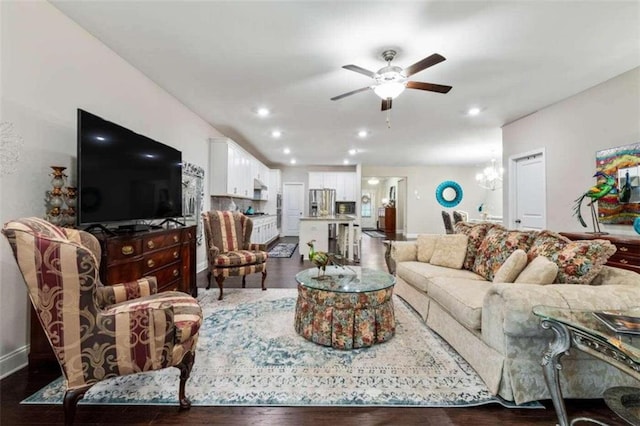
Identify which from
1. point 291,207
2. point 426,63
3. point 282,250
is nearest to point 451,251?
point 426,63

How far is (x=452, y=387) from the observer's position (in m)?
1.72

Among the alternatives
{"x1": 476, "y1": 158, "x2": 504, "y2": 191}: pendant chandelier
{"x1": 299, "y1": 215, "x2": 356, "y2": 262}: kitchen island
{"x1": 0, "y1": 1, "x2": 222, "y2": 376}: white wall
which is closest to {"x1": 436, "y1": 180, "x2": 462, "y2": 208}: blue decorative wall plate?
{"x1": 476, "y1": 158, "x2": 504, "y2": 191}: pendant chandelier

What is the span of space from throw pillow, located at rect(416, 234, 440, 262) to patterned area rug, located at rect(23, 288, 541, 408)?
100cm

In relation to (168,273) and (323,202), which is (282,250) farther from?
(168,273)

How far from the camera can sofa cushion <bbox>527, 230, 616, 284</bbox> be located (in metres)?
1.73

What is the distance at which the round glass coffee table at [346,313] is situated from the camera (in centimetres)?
213

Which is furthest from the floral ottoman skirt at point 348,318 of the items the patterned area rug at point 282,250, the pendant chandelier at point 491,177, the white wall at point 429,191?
the white wall at point 429,191

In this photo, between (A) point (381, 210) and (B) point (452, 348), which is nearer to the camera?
(B) point (452, 348)

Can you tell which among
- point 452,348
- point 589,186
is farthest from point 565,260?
point 589,186

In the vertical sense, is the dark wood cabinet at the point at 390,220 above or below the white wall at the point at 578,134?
below

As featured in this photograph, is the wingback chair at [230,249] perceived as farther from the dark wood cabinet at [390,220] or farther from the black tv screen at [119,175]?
the dark wood cabinet at [390,220]

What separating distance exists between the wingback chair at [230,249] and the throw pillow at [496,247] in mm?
2634

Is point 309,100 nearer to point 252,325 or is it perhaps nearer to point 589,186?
point 252,325

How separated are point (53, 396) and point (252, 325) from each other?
1.37m
